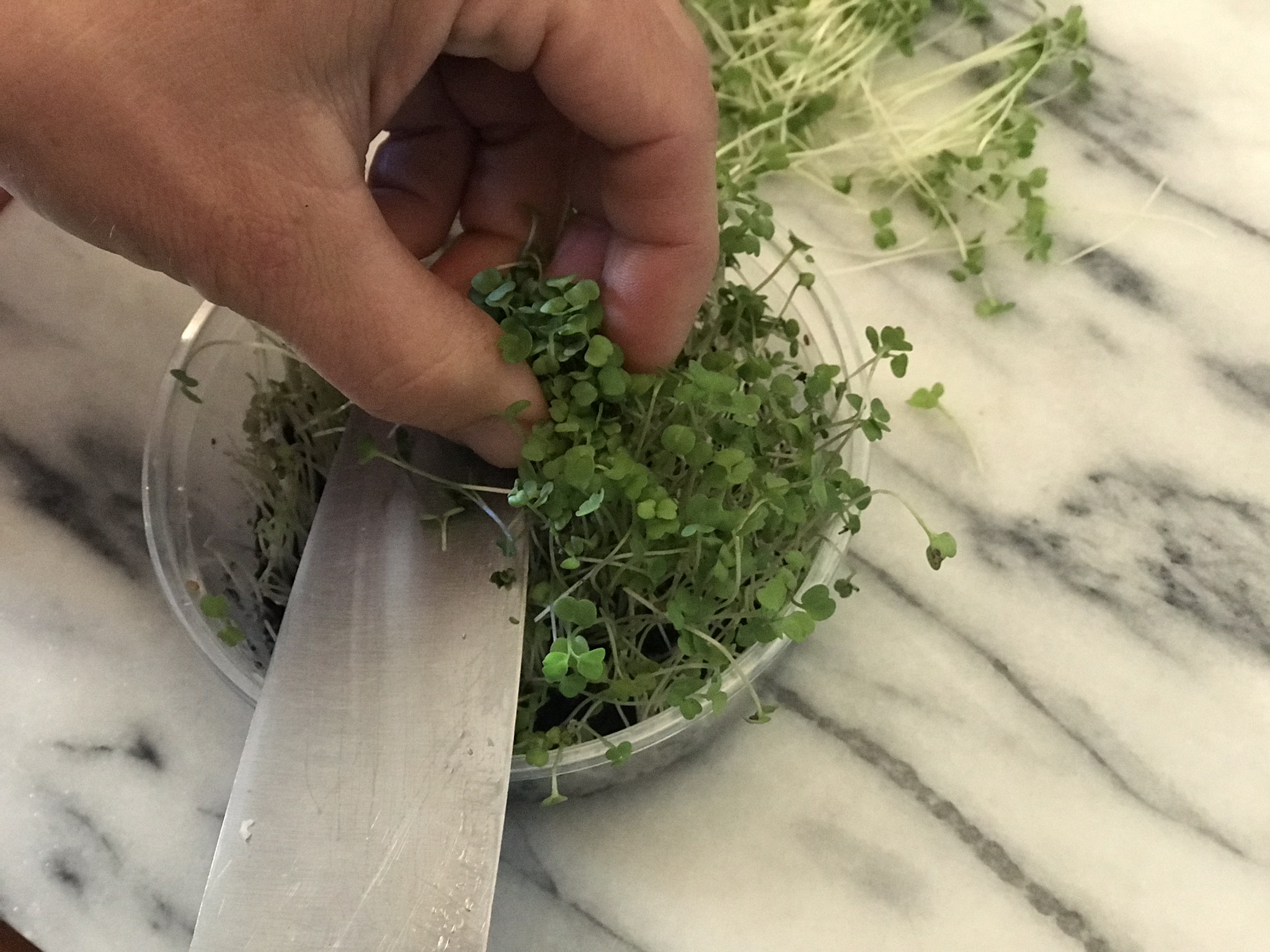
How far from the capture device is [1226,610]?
0.79 metres

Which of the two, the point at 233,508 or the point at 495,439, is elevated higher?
the point at 495,439

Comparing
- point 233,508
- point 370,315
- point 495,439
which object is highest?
point 370,315

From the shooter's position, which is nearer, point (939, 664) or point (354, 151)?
point (354, 151)

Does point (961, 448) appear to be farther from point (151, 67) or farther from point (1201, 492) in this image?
point (151, 67)

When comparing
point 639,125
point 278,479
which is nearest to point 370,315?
point 639,125

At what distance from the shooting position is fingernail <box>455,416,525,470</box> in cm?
60

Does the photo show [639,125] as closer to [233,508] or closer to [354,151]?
[354,151]

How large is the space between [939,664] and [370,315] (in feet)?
1.68

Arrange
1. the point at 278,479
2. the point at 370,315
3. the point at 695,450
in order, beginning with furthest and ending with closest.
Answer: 1. the point at 278,479
2. the point at 695,450
3. the point at 370,315

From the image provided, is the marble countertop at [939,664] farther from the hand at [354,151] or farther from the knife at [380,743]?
the hand at [354,151]

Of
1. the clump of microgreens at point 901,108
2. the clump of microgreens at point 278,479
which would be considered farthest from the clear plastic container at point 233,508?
the clump of microgreens at point 901,108

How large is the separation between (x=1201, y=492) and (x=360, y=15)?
0.72m

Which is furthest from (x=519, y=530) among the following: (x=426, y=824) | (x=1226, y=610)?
(x=1226, y=610)

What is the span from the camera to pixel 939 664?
2.54 feet
